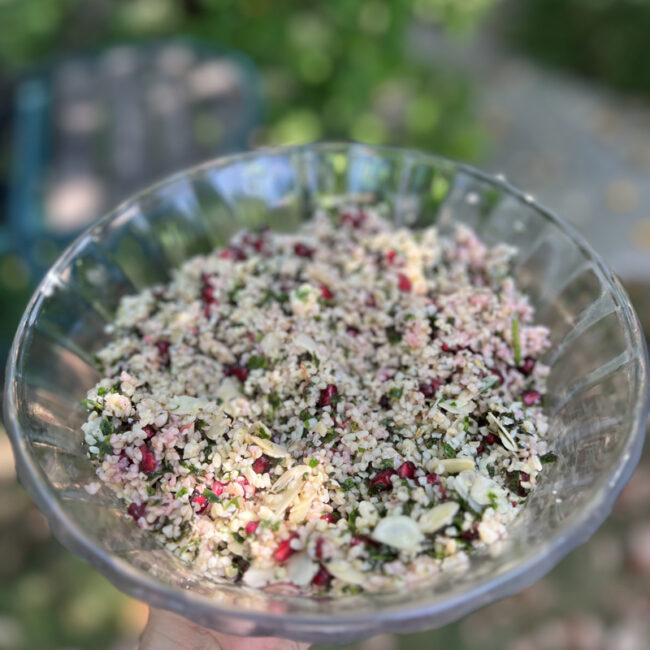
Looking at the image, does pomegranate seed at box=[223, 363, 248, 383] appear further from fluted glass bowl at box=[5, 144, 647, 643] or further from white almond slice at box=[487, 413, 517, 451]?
white almond slice at box=[487, 413, 517, 451]

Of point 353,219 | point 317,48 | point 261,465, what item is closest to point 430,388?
point 261,465

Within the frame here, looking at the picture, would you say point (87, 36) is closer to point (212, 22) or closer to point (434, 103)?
point (212, 22)

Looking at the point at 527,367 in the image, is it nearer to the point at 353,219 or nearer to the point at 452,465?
the point at 452,465

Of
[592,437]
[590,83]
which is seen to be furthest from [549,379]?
[590,83]

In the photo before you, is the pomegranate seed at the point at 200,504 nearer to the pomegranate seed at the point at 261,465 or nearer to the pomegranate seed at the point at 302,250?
the pomegranate seed at the point at 261,465

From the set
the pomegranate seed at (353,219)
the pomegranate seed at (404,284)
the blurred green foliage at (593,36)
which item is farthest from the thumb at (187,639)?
the blurred green foliage at (593,36)
